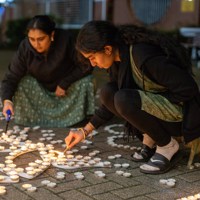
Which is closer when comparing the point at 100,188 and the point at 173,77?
the point at 100,188

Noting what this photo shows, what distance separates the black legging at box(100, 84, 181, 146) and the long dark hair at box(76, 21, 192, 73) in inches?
13.7

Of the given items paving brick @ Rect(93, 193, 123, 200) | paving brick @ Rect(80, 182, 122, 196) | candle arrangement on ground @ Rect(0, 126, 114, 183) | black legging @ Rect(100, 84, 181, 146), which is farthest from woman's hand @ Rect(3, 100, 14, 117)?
paving brick @ Rect(93, 193, 123, 200)

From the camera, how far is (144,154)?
3354 millimetres

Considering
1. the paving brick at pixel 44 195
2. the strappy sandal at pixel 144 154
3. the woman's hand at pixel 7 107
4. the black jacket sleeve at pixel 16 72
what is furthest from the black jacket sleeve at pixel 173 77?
the black jacket sleeve at pixel 16 72

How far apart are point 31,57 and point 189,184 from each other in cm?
208

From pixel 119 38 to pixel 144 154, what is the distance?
887 mm


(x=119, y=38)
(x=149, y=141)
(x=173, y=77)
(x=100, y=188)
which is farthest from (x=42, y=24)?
(x=100, y=188)

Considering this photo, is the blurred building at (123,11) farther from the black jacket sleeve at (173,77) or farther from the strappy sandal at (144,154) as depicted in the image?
the black jacket sleeve at (173,77)

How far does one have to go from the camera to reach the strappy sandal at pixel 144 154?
10.9 ft

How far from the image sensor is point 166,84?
2951 millimetres

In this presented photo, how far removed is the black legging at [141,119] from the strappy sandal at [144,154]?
9.6 inches

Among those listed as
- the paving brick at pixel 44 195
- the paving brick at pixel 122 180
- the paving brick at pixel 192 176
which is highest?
the paving brick at pixel 44 195

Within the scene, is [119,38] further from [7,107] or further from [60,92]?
[60,92]

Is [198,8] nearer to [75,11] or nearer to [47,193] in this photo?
[75,11]
